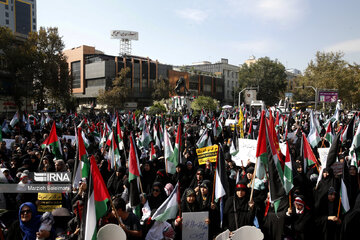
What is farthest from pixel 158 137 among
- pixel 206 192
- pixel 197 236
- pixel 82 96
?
pixel 82 96

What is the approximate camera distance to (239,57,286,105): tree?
62.9 m

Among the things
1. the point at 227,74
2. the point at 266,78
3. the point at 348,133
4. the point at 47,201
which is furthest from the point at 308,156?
the point at 227,74

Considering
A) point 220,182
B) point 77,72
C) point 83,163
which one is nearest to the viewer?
point 220,182

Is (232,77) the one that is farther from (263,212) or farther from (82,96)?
(263,212)

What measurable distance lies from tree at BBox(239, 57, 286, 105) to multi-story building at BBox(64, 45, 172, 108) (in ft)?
62.6

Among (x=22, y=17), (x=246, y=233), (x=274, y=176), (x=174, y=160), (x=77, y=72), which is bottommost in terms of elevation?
(x=246, y=233)

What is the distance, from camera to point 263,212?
5188 mm

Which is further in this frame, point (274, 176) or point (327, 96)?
point (327, 96)

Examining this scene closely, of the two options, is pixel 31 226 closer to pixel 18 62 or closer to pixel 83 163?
pixel 83 163

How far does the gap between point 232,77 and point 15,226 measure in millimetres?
74766

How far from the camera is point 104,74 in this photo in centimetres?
4966

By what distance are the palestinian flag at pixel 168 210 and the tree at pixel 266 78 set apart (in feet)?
198

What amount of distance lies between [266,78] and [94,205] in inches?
2486

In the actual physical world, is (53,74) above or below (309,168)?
above
